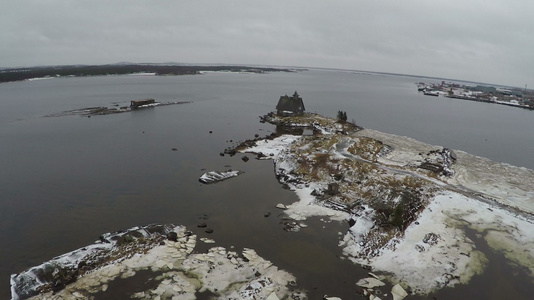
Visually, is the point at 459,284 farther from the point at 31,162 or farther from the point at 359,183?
the point at 31,162

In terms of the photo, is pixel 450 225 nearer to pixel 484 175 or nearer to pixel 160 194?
pixel 484 175

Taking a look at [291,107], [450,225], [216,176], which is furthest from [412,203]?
[291,107]

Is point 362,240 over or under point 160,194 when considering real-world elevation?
under

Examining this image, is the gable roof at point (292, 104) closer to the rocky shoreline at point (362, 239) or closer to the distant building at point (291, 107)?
the distant building at point (291, 107)

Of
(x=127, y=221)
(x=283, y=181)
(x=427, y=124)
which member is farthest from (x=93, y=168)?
(x=427, y=124)

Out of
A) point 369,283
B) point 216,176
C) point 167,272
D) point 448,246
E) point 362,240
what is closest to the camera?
point 369,283

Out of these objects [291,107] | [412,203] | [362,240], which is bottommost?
[362,240]

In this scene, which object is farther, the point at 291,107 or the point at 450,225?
the point at 291,107

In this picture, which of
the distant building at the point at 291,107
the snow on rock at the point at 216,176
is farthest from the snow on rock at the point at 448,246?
the distant building at the point at 291,107
